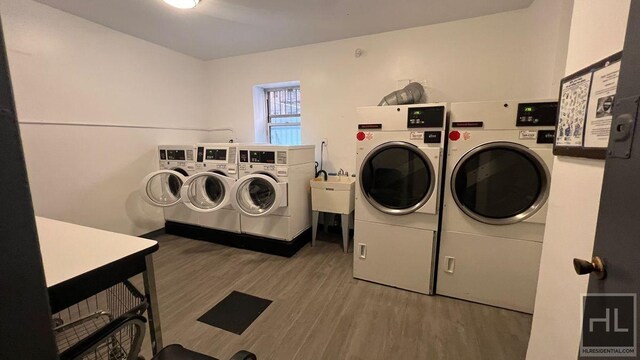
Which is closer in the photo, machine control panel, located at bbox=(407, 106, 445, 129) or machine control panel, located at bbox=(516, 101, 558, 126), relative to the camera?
machine control panel, located at bbox=(516, 101, 558, 126)

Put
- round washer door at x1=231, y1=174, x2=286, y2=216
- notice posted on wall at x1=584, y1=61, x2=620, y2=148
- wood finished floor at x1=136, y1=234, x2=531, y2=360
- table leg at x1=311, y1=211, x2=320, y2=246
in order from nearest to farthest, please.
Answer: notice posted on wall at x1=584, y1=61, x2=620, y2=148, wood finished floor at x1=136, y1=234, x2=531, y2=360, round washer door at x1=231, y1=174, x2=286, y2=216, table leg at x1=311, y1=211, x2=320, y2=246

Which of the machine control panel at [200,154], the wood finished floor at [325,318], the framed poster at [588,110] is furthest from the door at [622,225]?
the machine control panel at [200,154]

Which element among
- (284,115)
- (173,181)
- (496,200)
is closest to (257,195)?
(173,181)

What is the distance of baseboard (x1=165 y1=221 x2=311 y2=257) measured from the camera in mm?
2770

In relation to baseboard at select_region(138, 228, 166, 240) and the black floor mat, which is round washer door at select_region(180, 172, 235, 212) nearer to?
baseboard at select_region(138, 228, 166, 240)

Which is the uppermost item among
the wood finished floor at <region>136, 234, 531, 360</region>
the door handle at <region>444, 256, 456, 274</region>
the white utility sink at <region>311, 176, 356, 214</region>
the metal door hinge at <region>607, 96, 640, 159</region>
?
the metal door hinge at <region>607, 96, 640, 159</region>

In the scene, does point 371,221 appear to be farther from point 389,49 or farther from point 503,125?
point 389,49

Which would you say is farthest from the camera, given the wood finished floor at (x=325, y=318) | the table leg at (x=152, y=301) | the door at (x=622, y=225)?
the wood finished floor at (x=325, y=318)

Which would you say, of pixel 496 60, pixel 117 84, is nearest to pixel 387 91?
pixel 496 60

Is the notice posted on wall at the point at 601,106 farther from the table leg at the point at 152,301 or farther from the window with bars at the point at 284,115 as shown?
the window with bars at the point at 284,115

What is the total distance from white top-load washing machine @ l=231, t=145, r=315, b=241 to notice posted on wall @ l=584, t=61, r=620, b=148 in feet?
7.05

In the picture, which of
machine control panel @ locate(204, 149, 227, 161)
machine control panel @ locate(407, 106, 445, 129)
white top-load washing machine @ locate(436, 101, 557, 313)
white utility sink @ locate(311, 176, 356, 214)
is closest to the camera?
white top-load washing machine @ locate(436, 101, 557, 313)

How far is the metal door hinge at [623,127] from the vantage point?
0.58 m

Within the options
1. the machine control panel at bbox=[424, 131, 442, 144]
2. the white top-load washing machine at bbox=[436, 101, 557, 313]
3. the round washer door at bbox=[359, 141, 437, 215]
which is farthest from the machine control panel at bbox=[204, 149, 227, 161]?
the white top-load washing machine at bbox=[436, 101, 557, 313]
